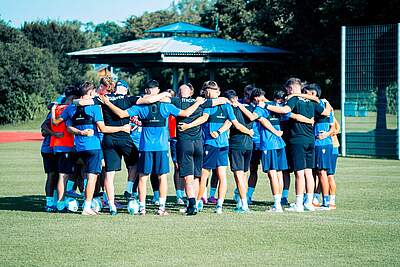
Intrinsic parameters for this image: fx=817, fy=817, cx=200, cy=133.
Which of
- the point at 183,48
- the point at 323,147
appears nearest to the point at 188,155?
the point at 323,147

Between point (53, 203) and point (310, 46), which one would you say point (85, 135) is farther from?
point (310, 46)

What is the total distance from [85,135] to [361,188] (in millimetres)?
7174

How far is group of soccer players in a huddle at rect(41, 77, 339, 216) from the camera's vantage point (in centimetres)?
1355

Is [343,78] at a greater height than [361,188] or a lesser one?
greater

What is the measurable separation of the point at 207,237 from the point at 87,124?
3433 millimetres

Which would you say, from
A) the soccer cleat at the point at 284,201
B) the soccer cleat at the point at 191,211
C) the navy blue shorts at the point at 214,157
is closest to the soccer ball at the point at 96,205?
the soccer cleat at the point at 191,211

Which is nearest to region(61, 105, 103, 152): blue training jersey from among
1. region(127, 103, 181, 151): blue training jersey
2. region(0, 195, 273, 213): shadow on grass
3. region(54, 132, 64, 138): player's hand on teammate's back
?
region(54, 132, 64, 138): player's hand on teammate's back

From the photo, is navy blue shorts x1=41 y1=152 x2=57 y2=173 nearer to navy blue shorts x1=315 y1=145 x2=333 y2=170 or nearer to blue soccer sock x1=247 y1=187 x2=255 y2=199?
blue soccer sock x1=247 y1=187 x2=255 y2=199

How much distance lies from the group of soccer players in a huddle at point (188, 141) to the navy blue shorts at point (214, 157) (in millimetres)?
17

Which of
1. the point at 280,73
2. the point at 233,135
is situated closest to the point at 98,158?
the point at 233,135

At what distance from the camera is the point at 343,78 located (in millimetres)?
28812

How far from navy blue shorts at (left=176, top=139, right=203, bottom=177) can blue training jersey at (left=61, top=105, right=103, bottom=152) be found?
4.53ft

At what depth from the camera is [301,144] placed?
46.9ft

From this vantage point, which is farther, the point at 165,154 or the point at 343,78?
the point at 343,78
